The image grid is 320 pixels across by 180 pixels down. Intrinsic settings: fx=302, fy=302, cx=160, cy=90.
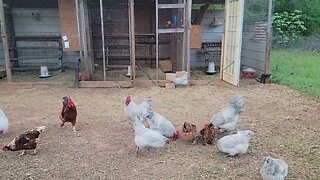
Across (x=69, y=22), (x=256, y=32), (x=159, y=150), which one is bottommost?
(x=159, y=150)

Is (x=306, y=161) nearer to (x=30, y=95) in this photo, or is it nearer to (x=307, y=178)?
(x=307, y=178)

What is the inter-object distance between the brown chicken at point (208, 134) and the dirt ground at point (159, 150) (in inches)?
3.5

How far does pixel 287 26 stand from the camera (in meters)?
15.6

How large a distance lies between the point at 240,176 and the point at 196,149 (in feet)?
2.40

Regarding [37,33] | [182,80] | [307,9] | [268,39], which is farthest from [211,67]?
[307,9]

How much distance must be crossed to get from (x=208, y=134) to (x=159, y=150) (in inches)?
25.0

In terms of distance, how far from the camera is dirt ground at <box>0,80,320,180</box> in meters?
3.16

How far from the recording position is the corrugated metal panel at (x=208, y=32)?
9882 millimetres

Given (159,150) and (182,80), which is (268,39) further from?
(159,150)

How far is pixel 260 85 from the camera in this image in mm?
7211

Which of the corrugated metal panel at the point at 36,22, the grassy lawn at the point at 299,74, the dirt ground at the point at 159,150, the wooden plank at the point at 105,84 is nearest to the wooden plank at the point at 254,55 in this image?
the grassy lawn at the point at 299,74

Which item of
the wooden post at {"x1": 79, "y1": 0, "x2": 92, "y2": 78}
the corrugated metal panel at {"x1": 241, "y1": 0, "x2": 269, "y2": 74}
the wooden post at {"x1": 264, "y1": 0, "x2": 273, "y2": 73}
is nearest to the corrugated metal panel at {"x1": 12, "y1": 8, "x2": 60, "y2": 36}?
the wooden post at {"x1": 79, "y1": 0, "x2": 92, "y2": 78}

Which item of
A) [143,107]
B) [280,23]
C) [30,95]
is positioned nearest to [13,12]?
[30,95]

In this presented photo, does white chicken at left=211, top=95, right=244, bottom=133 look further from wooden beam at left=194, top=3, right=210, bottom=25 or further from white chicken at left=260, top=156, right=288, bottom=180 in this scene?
wooden beam at left=194, top=3, right=210, bottom=25
